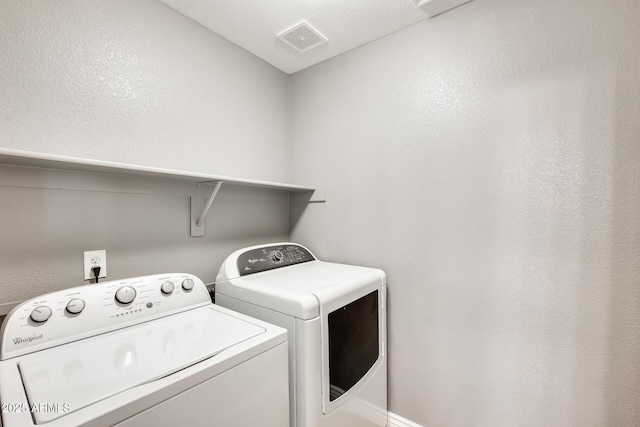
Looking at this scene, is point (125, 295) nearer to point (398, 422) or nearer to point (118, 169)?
point (118, 169)

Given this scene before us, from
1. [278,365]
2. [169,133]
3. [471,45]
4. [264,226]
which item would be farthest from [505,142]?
[169,133]

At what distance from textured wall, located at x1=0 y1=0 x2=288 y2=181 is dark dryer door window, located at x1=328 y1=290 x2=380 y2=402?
3.63ft

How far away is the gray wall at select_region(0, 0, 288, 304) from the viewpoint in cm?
105

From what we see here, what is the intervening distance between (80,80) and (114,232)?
2.18 ft

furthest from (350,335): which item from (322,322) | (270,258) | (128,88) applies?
(128,88)

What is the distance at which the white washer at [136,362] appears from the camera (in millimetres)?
648

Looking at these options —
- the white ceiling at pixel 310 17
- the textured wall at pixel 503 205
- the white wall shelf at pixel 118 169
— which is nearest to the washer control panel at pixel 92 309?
the white wall shelf at pixel 118 169

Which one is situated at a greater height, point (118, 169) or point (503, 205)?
point (118, 169)

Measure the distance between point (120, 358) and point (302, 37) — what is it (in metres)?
1.82

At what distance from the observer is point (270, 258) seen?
1688 mm

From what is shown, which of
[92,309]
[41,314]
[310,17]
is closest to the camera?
[41,314]

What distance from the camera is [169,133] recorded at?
146 centimetres

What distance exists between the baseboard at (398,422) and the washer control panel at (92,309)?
51.4 inches

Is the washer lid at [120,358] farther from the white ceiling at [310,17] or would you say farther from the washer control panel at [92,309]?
the white ceiling at [310,17]
